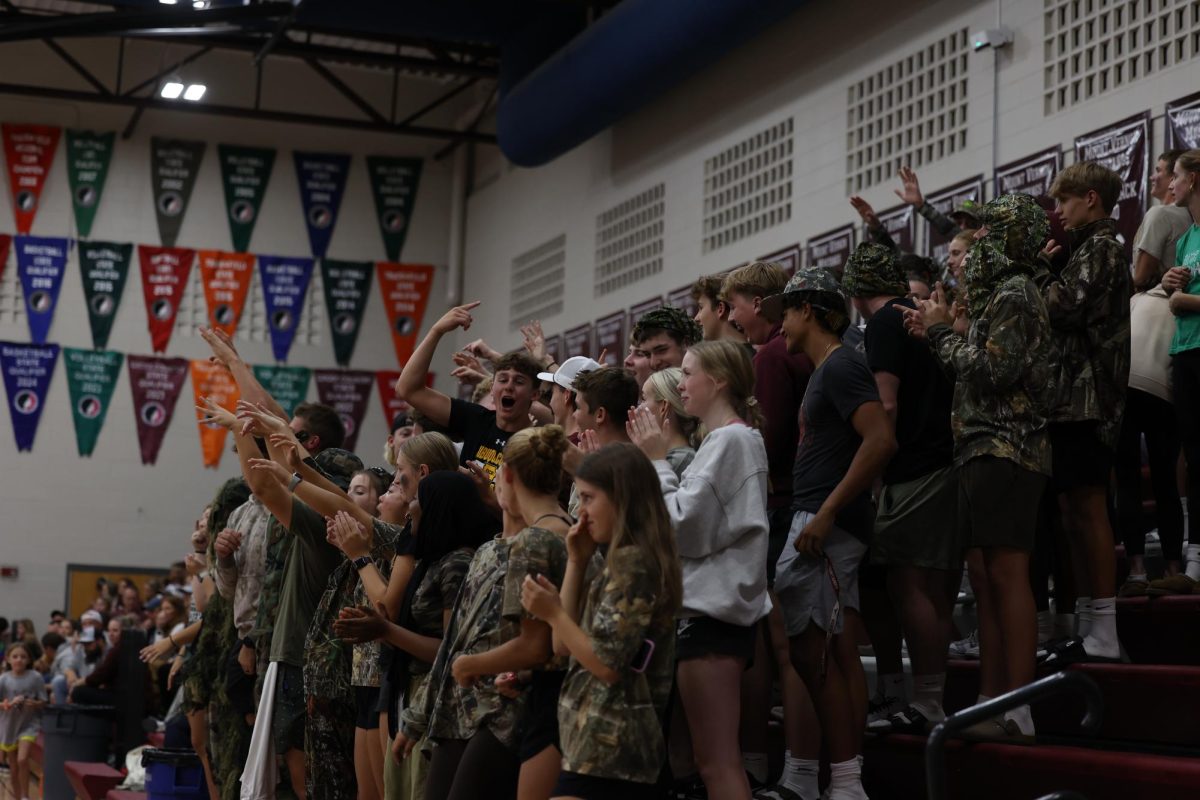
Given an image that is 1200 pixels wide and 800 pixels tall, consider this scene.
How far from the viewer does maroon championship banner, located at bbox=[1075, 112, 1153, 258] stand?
7.69 metres

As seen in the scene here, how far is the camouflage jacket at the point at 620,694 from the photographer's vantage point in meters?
3.44

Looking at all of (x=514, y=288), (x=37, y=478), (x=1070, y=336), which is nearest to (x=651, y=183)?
(x=514, y=288)

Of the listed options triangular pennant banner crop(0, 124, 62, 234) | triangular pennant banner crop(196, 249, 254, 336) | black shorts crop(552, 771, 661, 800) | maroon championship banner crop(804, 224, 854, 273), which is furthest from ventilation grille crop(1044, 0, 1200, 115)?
triangular pennant banner crop(0, 124, 62, 234)

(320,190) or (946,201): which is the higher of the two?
(320,190)

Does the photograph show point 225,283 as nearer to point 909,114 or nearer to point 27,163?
point 27,163

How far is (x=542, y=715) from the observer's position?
12.4 feet

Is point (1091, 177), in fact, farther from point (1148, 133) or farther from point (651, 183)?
point (651, 183)

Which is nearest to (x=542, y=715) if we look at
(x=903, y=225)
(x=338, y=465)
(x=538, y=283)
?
(x=338, y=465)

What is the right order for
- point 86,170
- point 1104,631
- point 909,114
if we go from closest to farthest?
point 1104,631 < point 909,114 < point 86,170

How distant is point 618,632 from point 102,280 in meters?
14.5

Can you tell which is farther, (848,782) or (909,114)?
(909,114)

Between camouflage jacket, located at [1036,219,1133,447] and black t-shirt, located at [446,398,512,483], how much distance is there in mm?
1983

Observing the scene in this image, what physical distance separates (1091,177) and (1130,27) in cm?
351

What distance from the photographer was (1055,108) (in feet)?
27.9
